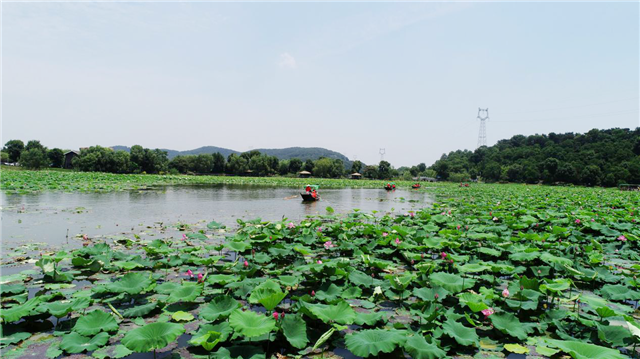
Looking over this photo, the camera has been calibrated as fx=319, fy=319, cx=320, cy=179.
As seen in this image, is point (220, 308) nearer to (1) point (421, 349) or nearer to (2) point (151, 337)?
(2) point (151, 337)

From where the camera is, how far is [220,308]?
2.63 meters

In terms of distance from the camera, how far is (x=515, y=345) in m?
2.44

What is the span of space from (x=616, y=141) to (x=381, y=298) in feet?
238

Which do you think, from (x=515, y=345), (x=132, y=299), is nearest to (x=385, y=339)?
(x=515, y=345)

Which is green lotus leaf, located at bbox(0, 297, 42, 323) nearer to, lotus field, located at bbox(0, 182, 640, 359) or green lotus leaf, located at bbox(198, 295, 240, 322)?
lotus field, located at bbox(0, 182, 640, 359)

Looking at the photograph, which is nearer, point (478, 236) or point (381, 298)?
point (381, 298)

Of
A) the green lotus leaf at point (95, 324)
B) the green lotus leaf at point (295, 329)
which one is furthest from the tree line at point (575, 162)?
the green lotus leaf at point (95, 324)

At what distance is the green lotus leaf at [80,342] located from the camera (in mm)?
2225

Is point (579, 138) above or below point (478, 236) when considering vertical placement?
above

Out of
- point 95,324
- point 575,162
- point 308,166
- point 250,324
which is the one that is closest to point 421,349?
point 250,324

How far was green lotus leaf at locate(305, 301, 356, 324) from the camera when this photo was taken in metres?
2.43

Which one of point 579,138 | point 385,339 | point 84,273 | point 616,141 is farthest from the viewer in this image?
point 579,138

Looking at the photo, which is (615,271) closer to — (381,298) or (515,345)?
(515,345)

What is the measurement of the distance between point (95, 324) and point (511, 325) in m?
3.32
